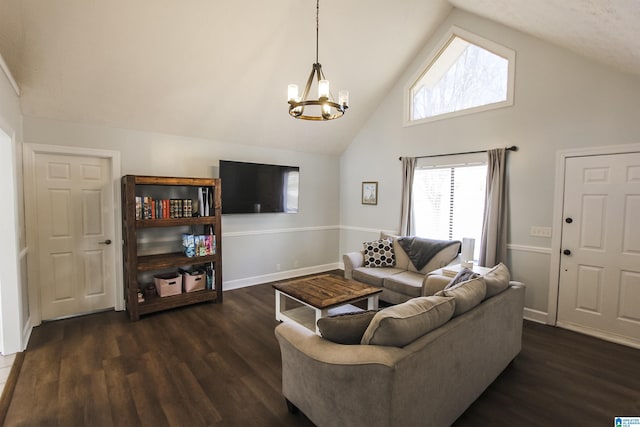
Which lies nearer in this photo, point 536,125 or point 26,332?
point 26,332

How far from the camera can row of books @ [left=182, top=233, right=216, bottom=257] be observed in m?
4.11

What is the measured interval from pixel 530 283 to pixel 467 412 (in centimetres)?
237

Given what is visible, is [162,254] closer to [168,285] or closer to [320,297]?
[168,285]

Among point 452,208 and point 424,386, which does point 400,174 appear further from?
point 424,386

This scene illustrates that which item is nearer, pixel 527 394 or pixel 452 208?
pixel 527 394

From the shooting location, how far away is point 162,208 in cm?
390

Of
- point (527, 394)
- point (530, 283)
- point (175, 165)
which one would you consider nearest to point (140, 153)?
point (175, 165)

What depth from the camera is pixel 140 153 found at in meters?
4.08

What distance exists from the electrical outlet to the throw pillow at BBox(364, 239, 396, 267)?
1.75 meters

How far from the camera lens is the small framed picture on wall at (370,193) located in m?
5.61

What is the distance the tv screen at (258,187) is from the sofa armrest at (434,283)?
8.98 feet

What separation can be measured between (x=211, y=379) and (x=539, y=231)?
393cm

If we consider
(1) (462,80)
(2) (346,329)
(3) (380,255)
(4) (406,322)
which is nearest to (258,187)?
(3) (380,255)

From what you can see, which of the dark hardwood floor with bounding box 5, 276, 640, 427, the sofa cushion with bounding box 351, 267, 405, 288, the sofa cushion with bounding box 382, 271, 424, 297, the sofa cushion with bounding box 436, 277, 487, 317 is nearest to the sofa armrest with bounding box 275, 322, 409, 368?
the dark hardwood floor with bounding box 5, 276, 640, 427
